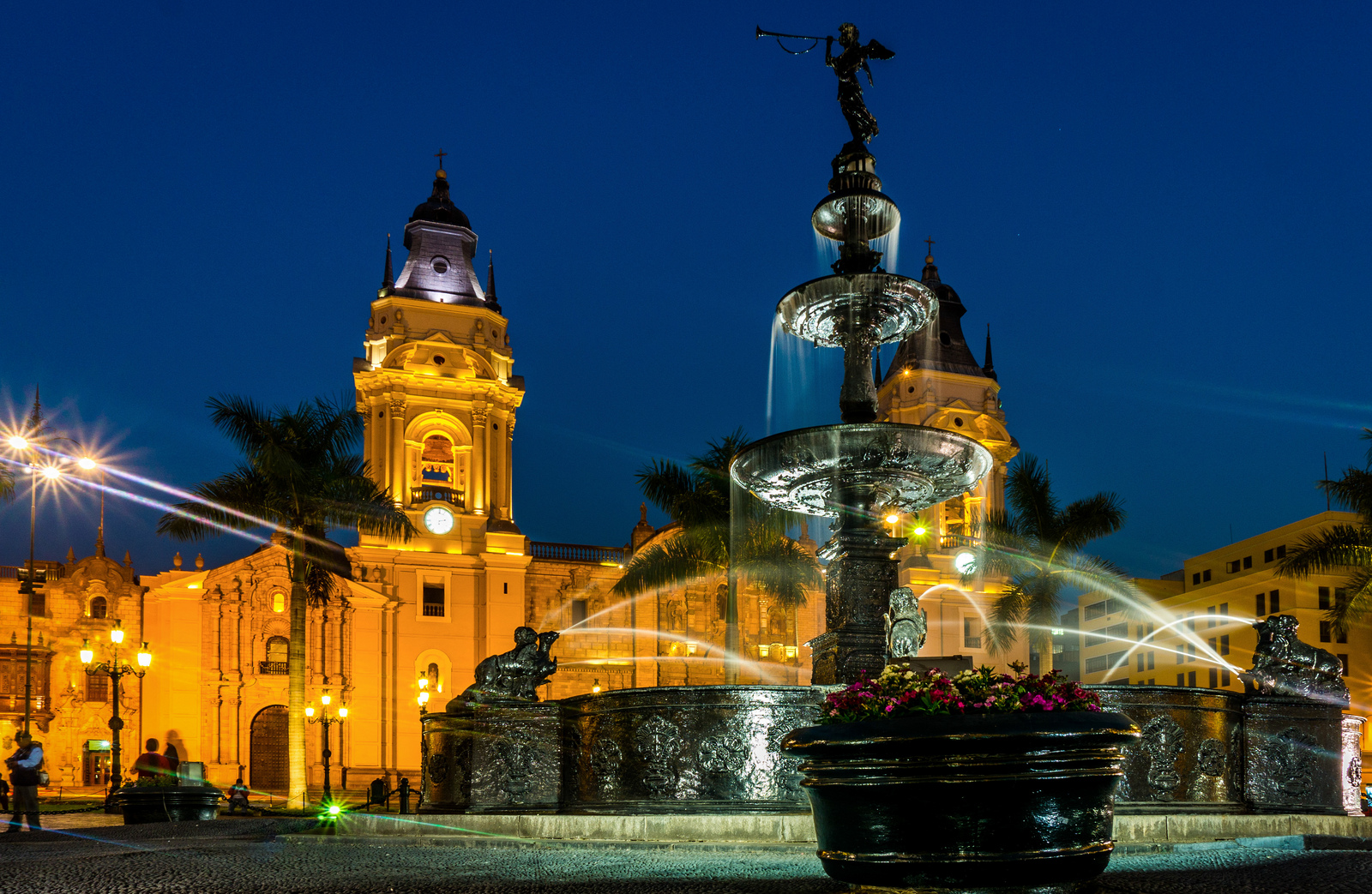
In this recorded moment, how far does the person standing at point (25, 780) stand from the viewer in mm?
14258

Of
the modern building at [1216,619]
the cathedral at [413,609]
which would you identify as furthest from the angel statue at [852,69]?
the modern building at [1216,619]

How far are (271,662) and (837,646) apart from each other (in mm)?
35303

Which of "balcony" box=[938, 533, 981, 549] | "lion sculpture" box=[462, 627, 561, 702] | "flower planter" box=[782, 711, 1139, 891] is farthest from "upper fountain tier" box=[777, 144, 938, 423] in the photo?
"balcony" box=[938, 533, 981, 549]

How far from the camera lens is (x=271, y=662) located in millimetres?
43125

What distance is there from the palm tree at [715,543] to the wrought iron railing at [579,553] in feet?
64.0

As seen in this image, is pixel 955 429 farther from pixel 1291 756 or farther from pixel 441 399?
pixel 1291 756

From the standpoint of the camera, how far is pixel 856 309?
12852 millimetres

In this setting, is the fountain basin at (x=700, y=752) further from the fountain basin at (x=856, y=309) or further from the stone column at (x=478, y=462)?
the stone column at (x=478, y=462)

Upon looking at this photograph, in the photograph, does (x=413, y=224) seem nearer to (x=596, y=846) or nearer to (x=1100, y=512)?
(x=1100, y=512)

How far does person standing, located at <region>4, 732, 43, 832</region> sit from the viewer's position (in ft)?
46.8

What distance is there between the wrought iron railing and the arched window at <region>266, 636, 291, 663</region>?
10021 millimetres

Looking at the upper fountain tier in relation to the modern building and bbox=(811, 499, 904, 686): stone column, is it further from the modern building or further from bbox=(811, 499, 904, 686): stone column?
the modern building

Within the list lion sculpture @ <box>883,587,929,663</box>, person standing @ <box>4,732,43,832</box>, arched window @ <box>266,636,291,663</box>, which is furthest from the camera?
arched window @ <box>266,636,291,663</box>

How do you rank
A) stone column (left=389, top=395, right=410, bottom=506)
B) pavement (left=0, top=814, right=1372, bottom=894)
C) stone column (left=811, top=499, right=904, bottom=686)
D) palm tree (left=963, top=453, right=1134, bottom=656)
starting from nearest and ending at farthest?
pavement (left=0, top=814, right=1372, bottom=894), stone column (left=811, top=499, right=904, bottom=686), palm tree (left=963, top=453, right=1134, bottom=656), stone column (left=389, top=395, right=410, bottom=506)
